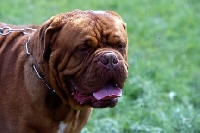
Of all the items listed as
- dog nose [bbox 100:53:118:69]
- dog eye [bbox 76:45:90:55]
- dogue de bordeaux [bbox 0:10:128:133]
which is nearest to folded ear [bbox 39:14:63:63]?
dogue de bordeaux [bbox 0:10:128:133]

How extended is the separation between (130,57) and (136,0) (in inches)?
110

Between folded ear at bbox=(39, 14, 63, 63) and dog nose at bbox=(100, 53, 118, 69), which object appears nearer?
dog nose at bbox=(100, 53, 118, 69)

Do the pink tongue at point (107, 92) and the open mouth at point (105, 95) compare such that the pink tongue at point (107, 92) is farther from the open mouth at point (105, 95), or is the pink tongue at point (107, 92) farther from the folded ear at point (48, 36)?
the folded ear at point (48, 36)

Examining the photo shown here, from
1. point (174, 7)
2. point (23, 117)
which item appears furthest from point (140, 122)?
point (174, 7)

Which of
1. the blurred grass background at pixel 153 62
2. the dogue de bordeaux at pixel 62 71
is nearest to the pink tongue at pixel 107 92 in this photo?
the dogue de bordeaux at pixel 62 71

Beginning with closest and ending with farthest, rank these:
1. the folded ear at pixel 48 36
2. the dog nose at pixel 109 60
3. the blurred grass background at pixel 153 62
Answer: the dog nose at pixel 109 60 → the folded ear at pixel 48 36 → the blurred grass background at pixel 153 62

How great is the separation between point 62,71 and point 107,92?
0.35 metres

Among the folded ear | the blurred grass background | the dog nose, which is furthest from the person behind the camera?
the blurred grass background

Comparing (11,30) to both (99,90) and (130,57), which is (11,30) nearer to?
(99,90)

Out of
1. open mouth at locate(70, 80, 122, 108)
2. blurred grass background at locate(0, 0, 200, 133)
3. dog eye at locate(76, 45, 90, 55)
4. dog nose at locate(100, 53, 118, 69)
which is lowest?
blurred grass background at locate(0, 0, 200, 133)

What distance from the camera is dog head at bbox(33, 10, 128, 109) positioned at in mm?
3545

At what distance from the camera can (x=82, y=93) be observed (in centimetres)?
365

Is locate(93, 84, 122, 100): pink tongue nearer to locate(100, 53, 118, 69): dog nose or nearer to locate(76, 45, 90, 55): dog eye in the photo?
locate(100, 53, 118, 69): dog nose

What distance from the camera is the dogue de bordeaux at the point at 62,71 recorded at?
141 inches
